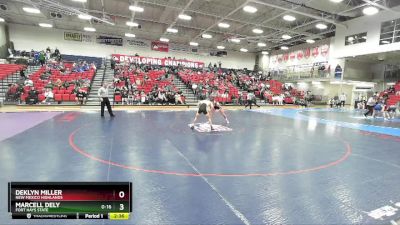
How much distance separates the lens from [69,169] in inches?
159

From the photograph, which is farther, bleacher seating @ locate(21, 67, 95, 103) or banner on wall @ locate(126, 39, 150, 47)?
banner on wall @ locate(126, 39, 150, 47)

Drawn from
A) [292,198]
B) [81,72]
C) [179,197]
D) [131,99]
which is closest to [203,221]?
[179,197]

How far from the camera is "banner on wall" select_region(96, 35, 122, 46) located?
27.2 m

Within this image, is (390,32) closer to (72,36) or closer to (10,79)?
(10,79)

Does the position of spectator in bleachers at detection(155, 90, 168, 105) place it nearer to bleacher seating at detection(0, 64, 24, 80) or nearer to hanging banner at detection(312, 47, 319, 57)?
bleacher seating at detection(0, 64, 24, 80)

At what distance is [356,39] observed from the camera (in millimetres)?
20500

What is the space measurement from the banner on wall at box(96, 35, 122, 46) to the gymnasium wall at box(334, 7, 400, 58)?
22.3 m

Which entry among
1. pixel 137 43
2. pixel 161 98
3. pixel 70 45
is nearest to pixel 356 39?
pixel 161 98

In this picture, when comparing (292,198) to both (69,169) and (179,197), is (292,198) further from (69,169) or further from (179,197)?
(69,169)

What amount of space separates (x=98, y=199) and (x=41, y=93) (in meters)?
16.5
